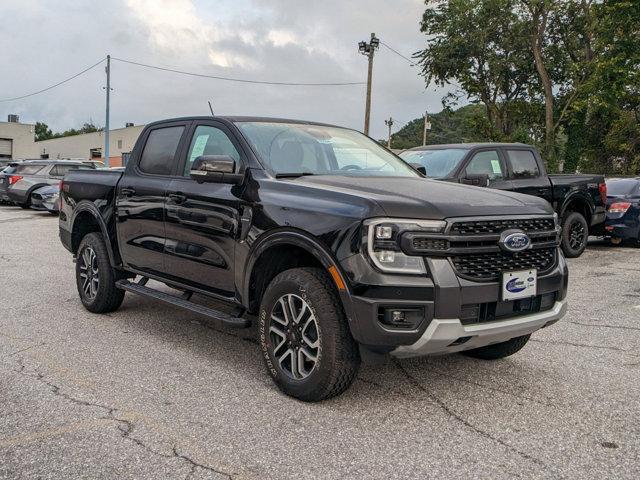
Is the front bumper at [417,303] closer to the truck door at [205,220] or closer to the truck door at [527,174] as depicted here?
the truck door at [205,220]

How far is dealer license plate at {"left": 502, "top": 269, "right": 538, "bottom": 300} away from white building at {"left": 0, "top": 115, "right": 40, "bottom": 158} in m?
77.5

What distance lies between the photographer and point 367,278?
336cm

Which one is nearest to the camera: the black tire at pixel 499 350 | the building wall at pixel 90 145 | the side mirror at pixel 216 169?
the side mirror at pixel 216 169

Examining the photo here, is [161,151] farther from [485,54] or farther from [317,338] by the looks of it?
[485,54]

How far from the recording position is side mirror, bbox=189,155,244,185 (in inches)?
163

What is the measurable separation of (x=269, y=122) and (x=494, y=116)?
96.1 ft

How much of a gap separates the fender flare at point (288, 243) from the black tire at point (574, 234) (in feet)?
25.6

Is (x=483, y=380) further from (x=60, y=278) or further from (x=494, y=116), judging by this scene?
(x=494, y=116)

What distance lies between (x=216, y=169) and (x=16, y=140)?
77.5 meters

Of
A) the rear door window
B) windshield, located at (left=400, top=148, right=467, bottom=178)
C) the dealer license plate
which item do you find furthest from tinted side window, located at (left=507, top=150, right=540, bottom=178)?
the rear door window

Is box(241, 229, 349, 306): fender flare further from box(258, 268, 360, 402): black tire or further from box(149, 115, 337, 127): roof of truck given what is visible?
box(149, 115, 337, 127): roof of truck

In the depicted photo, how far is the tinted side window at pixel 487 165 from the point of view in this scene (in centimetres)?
910

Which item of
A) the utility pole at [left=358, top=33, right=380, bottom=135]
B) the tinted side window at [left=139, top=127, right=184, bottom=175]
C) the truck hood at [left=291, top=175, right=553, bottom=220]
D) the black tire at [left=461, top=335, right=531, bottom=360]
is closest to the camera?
the truck hood at [left=291, top=175, right=553, bottom=220]

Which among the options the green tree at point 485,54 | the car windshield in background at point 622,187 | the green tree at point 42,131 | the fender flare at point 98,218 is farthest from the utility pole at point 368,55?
the green tree at point 42,131
